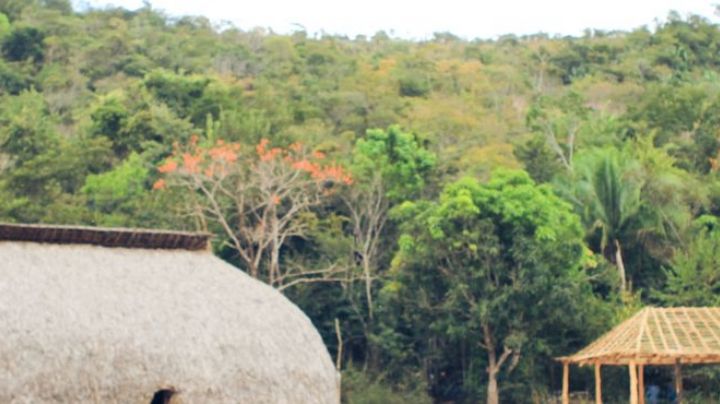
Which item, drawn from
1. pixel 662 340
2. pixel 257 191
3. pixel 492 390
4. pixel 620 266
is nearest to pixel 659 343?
pixel 662 340

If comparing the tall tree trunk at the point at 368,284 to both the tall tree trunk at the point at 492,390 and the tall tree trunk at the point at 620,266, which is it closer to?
the tall tree trunk at the point at 492,390

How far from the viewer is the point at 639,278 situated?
88.4 ft

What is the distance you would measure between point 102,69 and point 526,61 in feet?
48.9

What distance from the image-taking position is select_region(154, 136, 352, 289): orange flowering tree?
953 inches

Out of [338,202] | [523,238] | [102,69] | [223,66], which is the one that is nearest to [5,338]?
[523,238]

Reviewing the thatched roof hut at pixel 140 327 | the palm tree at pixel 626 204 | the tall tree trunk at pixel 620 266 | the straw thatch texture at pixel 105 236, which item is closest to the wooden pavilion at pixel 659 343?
the thatched roof hut at pixel 140 327

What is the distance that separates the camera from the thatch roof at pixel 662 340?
60.8 ft

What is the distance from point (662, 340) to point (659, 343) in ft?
0.19

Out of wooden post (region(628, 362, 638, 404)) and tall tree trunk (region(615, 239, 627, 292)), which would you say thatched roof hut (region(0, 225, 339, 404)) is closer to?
wooden post (region(628, 362, 638, 404))

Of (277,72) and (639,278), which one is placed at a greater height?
(277,72)

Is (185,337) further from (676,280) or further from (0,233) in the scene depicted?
(676,280)

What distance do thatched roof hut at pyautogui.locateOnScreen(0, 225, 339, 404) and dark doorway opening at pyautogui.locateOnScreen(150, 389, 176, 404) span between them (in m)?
0.02

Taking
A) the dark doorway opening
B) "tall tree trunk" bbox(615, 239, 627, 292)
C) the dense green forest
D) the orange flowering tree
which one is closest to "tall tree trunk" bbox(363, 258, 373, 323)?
the dense green forest

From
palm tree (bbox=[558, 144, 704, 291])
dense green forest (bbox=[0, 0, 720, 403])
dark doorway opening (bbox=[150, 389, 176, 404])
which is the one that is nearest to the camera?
dark doorway opening (bbox=[150, 389, 176, 404])
